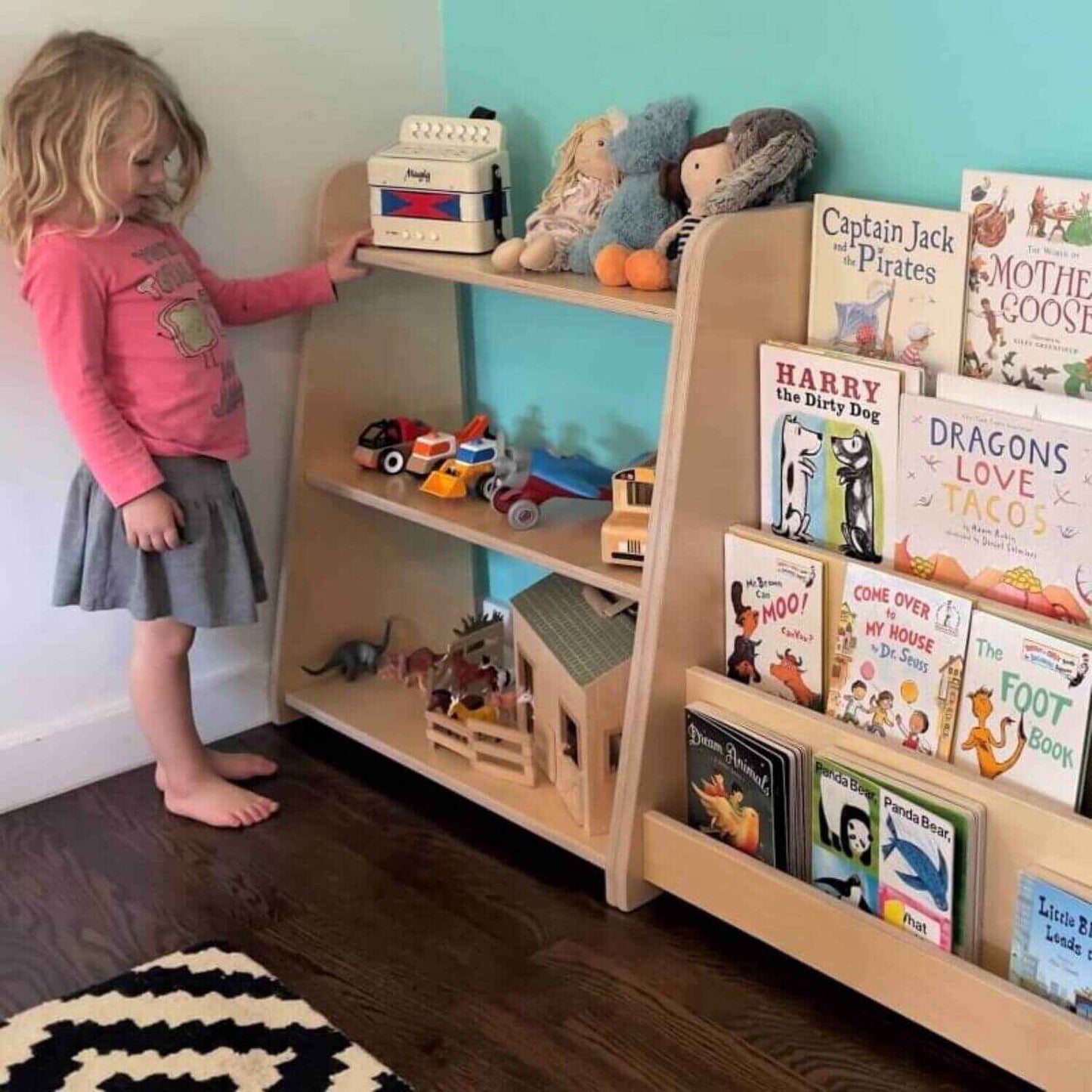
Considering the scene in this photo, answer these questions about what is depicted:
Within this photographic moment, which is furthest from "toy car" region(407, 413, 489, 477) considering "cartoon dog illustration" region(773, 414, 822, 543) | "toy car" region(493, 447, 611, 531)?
"cartoon dog illustration" region(773, 414, 822, 543)

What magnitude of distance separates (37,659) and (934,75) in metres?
1.31

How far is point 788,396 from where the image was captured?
1540 millimetres

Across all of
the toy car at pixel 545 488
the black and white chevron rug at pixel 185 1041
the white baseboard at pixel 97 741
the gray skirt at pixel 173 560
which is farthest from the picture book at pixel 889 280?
the white baseboard at pixel 97 741

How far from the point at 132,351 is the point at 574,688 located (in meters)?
0.64

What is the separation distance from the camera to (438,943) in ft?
5.34

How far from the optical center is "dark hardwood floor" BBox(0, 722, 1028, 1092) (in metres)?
1.43

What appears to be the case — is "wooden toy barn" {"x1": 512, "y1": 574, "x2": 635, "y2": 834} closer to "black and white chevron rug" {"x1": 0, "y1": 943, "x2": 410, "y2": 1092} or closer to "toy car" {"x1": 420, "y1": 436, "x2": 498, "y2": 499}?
"toy car" {"x1": 420, "y1": 436, "x2": 498, "y2": 499}

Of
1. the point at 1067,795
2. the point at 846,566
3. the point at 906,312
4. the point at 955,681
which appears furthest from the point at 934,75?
the point at 1067,795

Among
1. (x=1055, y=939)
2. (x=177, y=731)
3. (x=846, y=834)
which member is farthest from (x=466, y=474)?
(x=1055, y=939)

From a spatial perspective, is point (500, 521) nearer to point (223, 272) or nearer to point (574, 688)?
point (574, 688)

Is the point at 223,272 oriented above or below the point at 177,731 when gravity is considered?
above

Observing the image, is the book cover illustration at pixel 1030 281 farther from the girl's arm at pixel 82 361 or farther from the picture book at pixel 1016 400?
the girl's arm at pixel 82 361

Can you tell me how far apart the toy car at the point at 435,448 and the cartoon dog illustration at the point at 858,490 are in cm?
62

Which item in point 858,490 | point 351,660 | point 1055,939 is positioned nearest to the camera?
point 1055,939
